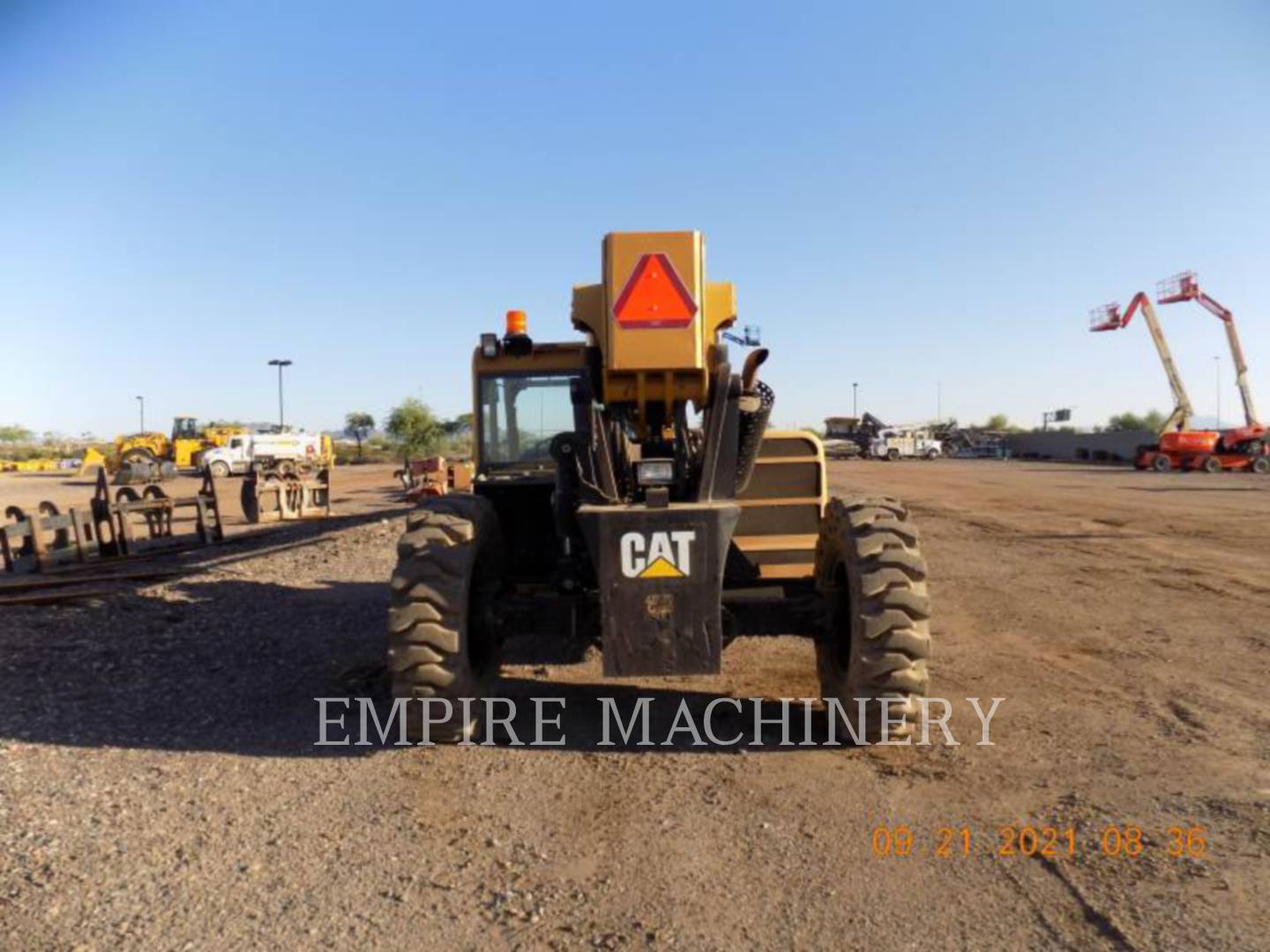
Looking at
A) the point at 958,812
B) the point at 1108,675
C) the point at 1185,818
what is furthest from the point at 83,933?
the point at 1108,675

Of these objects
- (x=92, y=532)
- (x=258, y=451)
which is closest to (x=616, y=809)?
(x=92, y=532)

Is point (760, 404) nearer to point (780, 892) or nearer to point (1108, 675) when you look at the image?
point (780, 892)

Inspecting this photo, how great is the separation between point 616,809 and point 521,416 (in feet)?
12.2

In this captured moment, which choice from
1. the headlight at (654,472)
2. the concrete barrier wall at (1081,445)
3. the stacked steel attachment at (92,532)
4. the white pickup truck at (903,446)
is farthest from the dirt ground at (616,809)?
the white pickup truck at (903,446)

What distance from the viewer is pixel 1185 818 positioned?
3908 millimetres

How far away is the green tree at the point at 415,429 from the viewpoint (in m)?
51.6

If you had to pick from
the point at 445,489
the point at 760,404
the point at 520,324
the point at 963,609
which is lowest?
the point at 963,609

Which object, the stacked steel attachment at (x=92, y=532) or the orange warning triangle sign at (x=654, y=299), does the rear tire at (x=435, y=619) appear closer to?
the orange warning triangle sign at (x=654, y=299)

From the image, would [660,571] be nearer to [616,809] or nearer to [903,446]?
[616,809]

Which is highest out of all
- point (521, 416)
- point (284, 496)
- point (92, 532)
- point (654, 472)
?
point (521, 416)

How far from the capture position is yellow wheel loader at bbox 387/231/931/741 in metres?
4.43

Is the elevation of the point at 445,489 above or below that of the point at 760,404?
below

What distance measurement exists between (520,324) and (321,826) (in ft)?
12.0

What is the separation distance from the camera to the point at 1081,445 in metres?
55.9
